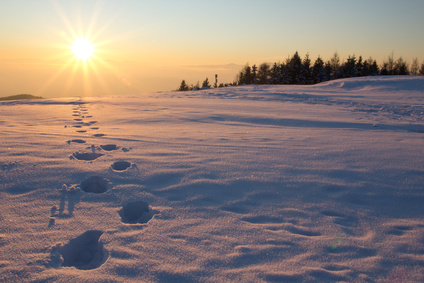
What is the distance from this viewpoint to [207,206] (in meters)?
1.91

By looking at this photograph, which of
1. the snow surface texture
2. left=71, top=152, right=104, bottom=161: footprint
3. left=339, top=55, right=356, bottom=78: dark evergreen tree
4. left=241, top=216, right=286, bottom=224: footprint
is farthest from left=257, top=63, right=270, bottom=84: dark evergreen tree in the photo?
left=241, top=216, right=286, bottom=224: footprint

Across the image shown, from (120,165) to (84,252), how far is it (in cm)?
115

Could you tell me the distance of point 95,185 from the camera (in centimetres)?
221

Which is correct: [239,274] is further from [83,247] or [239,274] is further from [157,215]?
[83,247]

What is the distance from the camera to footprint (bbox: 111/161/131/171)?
252cm

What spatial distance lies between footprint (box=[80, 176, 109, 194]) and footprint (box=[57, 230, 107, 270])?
0.61 metres

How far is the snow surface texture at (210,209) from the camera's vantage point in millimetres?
1367

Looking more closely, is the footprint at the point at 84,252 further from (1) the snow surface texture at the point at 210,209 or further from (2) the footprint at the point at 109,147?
(2) the footprint at the point at 109,147

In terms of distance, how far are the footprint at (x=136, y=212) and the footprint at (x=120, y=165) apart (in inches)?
27.4

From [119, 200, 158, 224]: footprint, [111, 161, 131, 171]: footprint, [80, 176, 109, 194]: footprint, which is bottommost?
[119, 200, 158, 224]: footprint

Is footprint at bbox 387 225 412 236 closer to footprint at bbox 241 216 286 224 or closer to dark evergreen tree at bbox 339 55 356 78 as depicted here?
footprint at bbox 241 216 286 224

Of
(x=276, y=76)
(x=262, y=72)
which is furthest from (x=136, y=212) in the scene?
(x=262, y=72)

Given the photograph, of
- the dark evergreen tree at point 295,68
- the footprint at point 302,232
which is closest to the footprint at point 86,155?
the footprint at point 302,232

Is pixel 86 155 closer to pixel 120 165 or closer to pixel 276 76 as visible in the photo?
pixel 120 165
